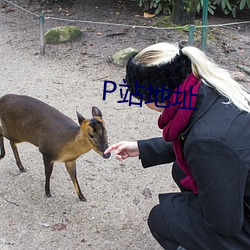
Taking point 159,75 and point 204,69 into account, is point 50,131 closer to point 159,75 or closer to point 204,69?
point 159,75

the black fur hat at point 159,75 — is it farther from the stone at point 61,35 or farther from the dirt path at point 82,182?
the stone at point 61,35

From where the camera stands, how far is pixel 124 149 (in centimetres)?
255

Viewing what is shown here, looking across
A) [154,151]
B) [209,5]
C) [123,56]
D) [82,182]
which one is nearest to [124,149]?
[154,151]

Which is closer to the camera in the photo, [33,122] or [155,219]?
[155,219]

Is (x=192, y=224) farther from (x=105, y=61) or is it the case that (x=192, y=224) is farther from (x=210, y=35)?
(x=210, y=35)

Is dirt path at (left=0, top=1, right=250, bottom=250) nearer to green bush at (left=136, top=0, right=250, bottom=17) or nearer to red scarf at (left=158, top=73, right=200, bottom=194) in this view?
red scarf at (left=158, top=73, right=200, bottom=194)

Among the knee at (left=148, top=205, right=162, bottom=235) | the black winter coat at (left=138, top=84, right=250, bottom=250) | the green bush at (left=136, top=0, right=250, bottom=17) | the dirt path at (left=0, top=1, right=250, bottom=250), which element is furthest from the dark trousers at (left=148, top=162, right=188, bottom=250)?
the green bush at (left=136, top=0, right=250, bottom=17)

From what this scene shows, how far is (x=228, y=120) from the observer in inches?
74.2

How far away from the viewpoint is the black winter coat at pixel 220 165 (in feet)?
6.00

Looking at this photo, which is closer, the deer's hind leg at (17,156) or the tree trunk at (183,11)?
the deer's hind leg at (17,156)

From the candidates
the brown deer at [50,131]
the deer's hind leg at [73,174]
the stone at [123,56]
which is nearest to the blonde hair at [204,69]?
the brown deer at [50,131]

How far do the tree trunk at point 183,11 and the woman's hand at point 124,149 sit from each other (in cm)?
428

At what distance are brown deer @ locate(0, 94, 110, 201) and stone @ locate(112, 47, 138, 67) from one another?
95.8 inches

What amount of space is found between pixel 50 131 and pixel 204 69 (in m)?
1.48
